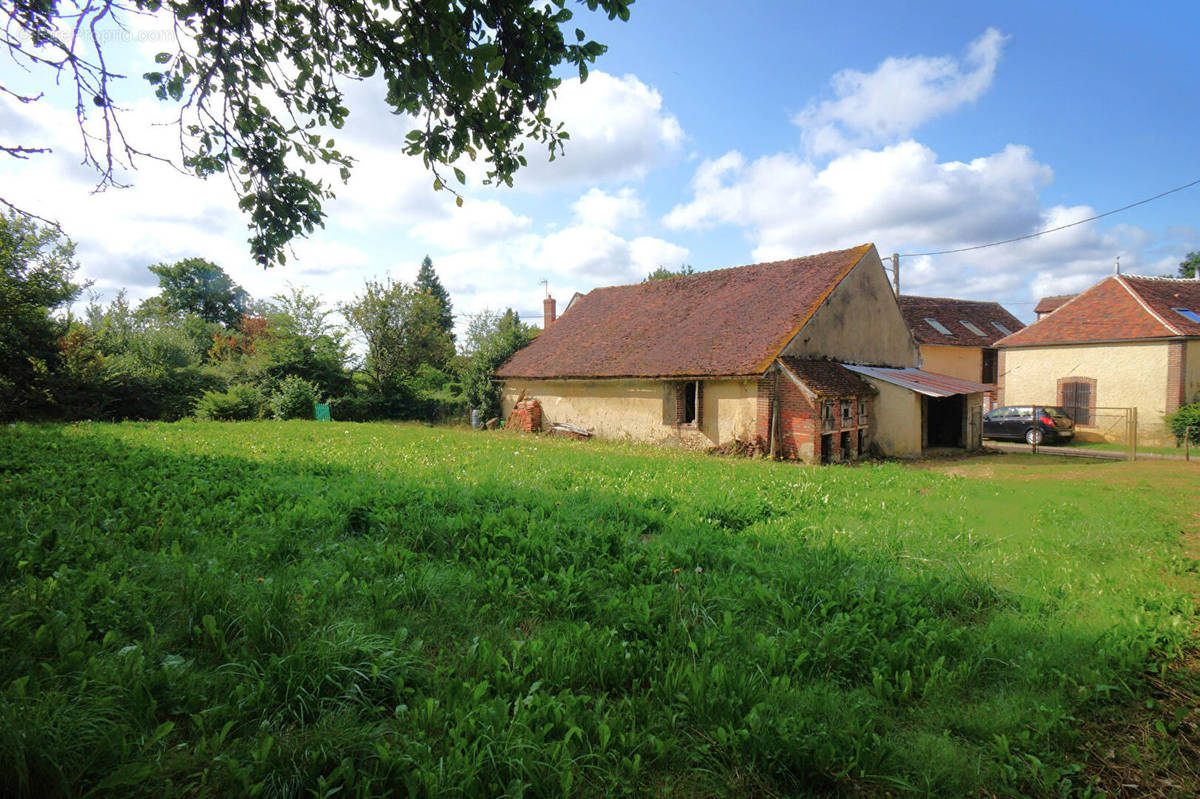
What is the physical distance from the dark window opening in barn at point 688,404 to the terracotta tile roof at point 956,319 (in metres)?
20.5

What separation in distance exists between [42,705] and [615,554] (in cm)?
399

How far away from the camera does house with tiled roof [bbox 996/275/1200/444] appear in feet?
69.7

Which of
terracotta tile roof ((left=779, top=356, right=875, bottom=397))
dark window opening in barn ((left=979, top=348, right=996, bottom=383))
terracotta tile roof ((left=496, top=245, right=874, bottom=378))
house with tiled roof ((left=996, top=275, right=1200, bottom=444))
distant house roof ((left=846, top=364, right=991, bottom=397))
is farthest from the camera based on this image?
dark window opening in barn ((left=979, top=348, right=996, bottom=383))

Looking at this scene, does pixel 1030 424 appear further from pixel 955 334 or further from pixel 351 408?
pixel 351 408

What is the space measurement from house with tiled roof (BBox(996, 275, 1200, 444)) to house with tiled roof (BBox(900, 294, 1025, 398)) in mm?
6261

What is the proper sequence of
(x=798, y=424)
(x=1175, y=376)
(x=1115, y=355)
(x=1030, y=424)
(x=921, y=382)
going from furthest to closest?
1. (x=1115, y=355)
2. (x=1030, y=424)
3. (x=1175, y=376)
4. (x=921, y=382)
5. (x=798, y=424)

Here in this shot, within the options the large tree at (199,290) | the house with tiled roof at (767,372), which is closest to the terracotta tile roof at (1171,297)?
the house with tiled roof at (767,372)

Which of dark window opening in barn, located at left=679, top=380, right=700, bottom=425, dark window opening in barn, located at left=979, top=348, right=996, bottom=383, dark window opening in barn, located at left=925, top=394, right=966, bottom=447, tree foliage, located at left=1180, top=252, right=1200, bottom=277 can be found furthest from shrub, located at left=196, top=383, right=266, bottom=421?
tree foliage, located at left=1180, top=252, right=1200, bottom=277

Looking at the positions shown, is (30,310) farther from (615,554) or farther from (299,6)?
(615,554)

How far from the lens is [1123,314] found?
912 inches

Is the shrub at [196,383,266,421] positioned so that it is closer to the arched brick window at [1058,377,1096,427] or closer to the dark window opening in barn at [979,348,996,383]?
the arched brick window at [1058,377,1096,427]

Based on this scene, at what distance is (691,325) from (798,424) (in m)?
6.14

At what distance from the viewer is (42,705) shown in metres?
2.40

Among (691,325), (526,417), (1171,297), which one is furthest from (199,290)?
(1171,297)
